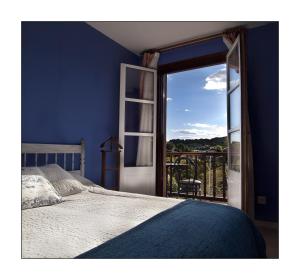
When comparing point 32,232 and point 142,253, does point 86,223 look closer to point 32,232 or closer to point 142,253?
point 32,232

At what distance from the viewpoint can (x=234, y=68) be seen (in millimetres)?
2789

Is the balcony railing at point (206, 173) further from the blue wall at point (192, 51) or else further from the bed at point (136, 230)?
the bed at point (136, 230)

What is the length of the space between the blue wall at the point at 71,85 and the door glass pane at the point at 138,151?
0.27 meters

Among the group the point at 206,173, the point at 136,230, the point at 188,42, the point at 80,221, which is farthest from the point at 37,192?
the point at 206,173

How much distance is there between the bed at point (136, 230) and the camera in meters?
0.90

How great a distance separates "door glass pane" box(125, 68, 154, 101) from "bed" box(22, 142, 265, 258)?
1.88 metres

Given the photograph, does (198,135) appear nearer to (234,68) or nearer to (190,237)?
(234,68)

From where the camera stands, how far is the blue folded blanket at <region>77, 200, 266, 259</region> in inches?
34.9

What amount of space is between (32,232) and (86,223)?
9.7 inches

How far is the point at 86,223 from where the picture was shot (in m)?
1.21
